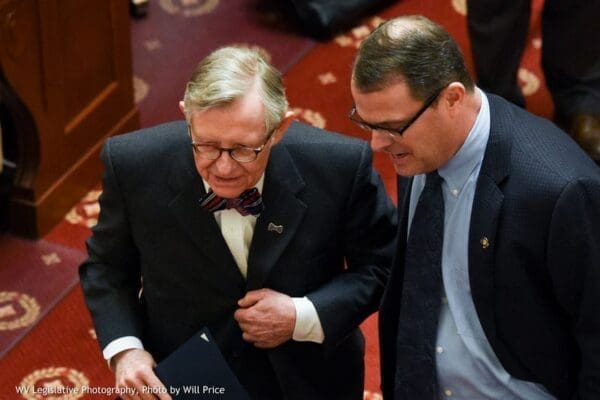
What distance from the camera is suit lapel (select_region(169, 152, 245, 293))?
238 centimetres

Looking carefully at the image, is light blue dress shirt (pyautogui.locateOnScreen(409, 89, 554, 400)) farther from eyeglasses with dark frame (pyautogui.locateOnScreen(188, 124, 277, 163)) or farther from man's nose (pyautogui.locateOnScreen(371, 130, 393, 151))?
eyeglasses with dark frame (pyautogui.locateOnScreen(188, 124, 277, 163))

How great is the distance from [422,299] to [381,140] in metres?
0.38

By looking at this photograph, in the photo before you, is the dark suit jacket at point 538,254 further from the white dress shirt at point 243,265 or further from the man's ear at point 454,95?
the white dress shirt at point 243,265

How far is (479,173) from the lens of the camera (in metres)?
2.17

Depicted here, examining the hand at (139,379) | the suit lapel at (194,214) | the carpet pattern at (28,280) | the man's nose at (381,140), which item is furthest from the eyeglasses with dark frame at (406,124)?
the carpet pattern at (28,280)

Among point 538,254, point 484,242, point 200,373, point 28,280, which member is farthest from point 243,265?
point 28,280

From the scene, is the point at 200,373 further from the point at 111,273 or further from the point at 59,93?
the point at 59,93

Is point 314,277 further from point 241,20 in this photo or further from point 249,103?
point 241,20

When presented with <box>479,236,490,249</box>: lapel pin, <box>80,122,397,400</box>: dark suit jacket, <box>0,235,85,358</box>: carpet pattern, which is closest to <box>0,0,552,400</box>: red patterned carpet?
<box>0,235,85,358</box>: carpet pattern

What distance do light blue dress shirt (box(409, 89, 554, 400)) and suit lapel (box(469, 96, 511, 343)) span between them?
30mm

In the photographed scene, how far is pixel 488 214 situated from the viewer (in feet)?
7.07

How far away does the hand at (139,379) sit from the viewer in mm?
2352

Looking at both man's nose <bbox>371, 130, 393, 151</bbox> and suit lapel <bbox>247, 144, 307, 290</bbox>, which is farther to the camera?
suit lapel <bbox>247, 144, 307, 290</bbox>

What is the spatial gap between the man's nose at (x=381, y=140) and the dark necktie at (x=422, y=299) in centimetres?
16
